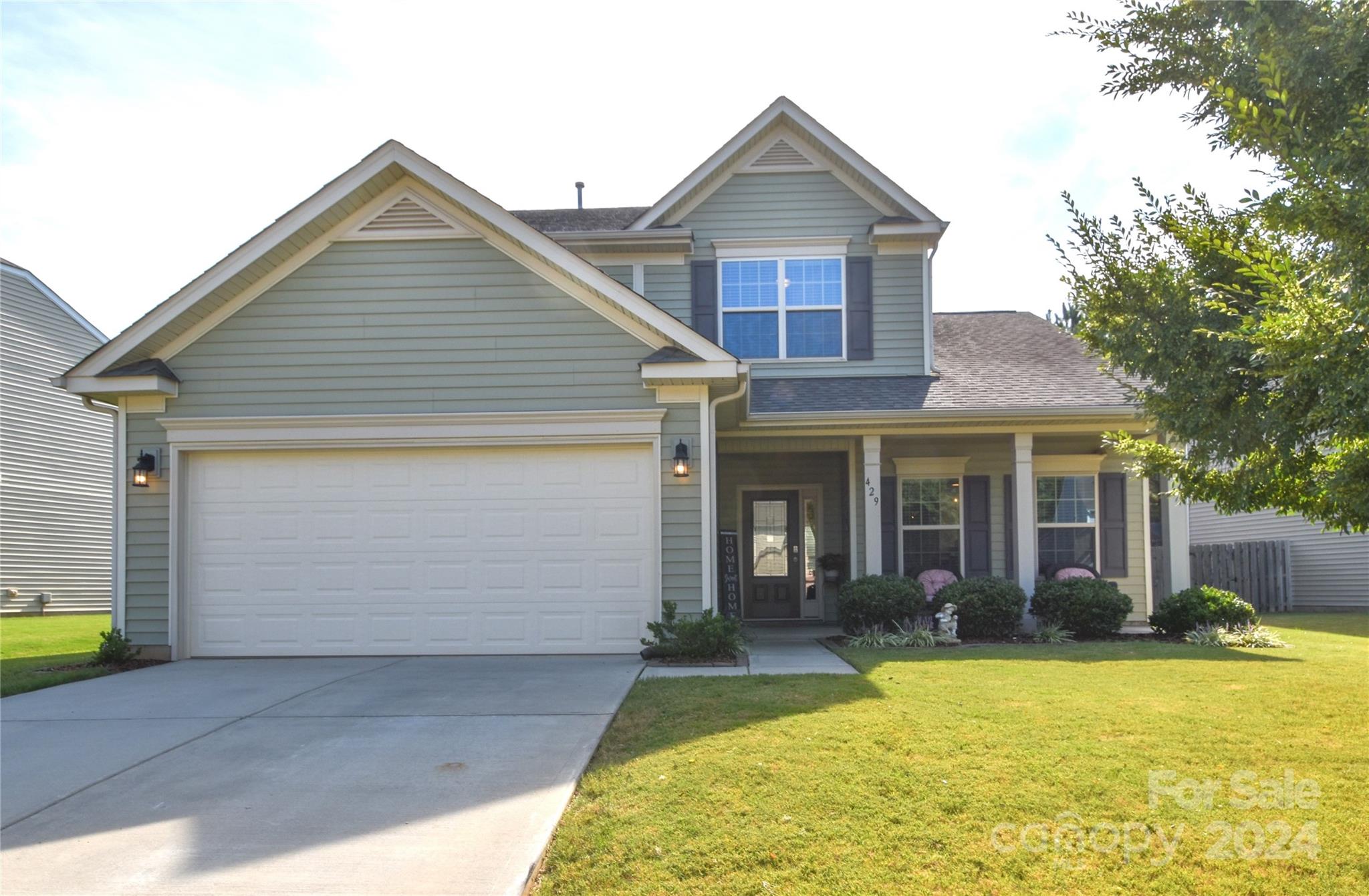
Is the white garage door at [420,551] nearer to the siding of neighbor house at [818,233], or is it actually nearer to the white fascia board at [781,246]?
the siding of neighbor house at [818,233]

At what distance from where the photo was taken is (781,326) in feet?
46.4

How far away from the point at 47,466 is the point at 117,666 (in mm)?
11623

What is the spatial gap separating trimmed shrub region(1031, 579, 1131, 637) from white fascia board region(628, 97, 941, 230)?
520cm

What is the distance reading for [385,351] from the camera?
10.5m

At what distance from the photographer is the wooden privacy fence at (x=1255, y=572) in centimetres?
1914

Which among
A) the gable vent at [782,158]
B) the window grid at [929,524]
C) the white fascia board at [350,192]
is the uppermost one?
the gable vent at [782,158]

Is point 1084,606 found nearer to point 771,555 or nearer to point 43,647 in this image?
point 771,555

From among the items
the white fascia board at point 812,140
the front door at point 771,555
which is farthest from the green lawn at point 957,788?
the white fascia board at point 812,140

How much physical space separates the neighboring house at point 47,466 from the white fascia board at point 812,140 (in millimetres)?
12005

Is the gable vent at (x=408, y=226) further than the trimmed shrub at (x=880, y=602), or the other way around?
the trimmed shrub at (x=880, y=602)

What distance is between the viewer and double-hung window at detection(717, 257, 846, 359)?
14.1 metres

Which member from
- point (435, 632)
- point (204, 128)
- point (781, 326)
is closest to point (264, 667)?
point (435, 632)

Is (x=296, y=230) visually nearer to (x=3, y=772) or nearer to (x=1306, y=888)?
(x=3, y=772)

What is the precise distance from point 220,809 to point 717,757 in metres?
A: 2.56
